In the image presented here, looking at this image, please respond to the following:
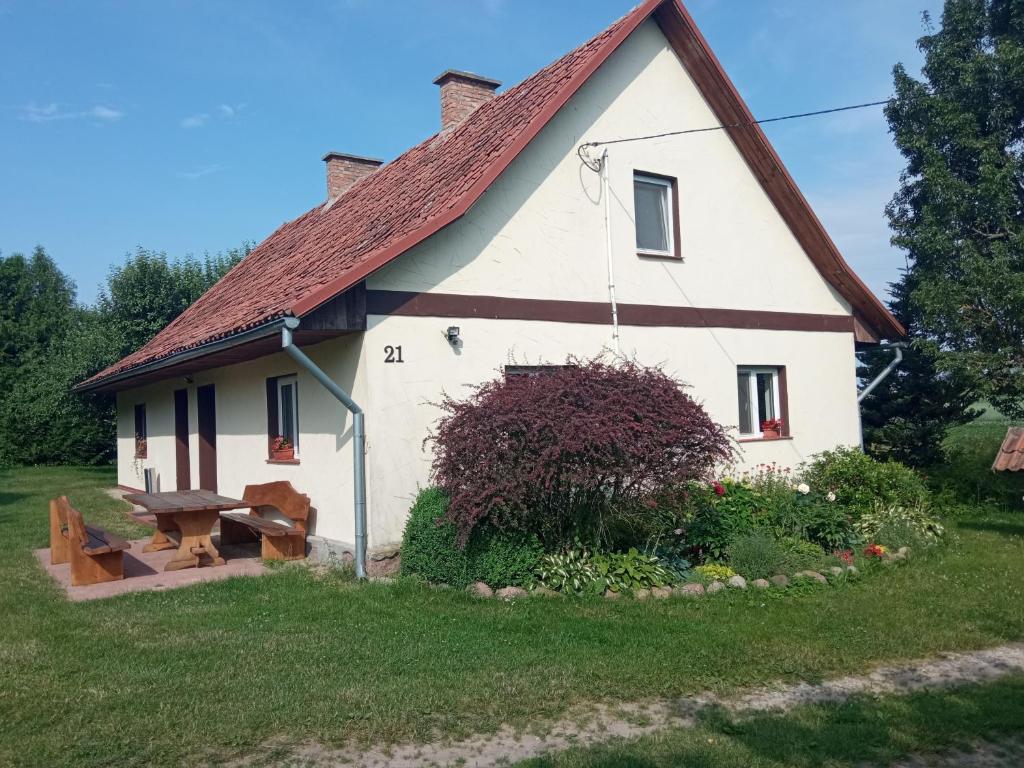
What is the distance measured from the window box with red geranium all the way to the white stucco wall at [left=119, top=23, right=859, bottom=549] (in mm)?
185

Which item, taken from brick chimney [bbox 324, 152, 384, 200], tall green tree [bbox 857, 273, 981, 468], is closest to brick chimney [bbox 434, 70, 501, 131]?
brick chimney [bbox 324, 152, 384, 200]

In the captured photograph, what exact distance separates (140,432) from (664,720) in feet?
57.5

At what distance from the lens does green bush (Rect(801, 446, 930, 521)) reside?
1120cm

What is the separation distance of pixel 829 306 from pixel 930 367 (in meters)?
3.43

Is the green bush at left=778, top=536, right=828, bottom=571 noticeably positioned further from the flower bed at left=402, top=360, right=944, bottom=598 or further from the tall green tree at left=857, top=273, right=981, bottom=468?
the tall green tree at left=857, top=273, right=981, bottom=468

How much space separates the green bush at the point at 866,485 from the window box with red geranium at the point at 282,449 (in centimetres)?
688

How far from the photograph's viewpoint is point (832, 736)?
4918 mm

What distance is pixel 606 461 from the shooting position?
7.73 m

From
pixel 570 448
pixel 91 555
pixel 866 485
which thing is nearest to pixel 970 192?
pixel 866 485

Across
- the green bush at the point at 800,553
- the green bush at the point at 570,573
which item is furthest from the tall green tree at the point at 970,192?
the green bush at the point at 570,573

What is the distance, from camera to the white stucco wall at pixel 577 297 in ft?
30.6

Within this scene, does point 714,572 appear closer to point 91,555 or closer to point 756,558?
point 756,558

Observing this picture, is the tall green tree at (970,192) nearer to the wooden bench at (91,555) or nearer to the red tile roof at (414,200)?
the red tile roof at (414,200)

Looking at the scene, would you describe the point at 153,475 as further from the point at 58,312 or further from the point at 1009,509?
the point at 58,312
